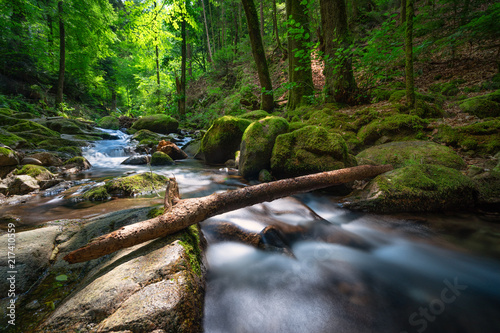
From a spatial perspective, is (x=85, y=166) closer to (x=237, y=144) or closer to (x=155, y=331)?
(x=237, y=144)

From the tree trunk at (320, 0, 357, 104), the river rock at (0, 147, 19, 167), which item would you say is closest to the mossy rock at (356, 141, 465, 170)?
the tree trunk at (320, 0, 357, 104)

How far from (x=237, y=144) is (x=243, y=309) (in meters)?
5.99

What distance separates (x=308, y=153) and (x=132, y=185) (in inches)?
148

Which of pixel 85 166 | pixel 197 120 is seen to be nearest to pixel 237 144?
pixel 85 166

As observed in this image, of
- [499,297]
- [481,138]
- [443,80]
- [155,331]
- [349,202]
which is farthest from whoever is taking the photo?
[443,80]

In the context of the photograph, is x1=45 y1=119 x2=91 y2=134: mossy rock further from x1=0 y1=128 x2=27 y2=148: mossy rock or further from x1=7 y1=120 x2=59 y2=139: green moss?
x1=0 y1=128 x2=27 y2=148: mossy rock

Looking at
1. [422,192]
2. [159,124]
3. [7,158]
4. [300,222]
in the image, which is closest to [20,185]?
[7,158]

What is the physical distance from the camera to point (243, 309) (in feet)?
5.37

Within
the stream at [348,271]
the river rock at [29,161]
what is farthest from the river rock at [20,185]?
the river rock at [29,161]

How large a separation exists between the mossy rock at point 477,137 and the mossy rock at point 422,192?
1.31 m

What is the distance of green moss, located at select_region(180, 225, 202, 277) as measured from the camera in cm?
167

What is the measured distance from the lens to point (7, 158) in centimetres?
473

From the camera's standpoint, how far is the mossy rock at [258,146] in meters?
4.91

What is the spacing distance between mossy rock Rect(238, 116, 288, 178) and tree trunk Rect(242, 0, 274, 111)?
4.41m
